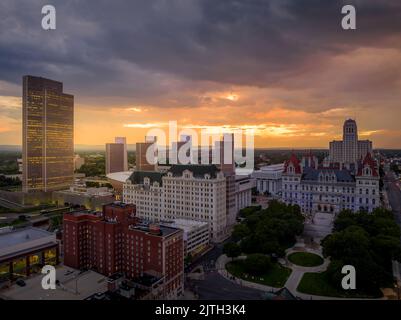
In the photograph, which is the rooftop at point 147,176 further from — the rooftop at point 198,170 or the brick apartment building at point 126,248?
the brick apartment building at point 126,248

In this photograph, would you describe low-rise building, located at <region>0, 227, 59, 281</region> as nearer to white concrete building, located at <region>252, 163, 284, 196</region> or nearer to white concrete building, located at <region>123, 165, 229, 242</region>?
white concrete building, located at <region>123, 165, 229, 242</region>

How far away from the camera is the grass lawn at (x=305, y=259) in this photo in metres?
30.8

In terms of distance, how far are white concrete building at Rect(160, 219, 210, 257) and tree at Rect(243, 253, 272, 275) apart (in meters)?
7.23

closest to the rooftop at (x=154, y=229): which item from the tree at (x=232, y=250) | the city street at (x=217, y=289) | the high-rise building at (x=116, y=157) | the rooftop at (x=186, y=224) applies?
the city street at (x=217, y=289)

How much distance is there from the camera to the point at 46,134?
220ft

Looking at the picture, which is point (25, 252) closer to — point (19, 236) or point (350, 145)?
point (19, 236)

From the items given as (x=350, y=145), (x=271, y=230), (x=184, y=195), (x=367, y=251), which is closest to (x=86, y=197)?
(x=184, y=195)

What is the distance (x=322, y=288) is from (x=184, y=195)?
2081cm

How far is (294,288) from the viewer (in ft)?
84.4

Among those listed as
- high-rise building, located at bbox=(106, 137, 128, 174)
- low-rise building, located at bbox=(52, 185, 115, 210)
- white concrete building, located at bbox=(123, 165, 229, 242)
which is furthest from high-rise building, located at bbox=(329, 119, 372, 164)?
high-rise building, located at bbox=(106, 137, 128, 174)

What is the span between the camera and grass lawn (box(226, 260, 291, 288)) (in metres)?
26.8

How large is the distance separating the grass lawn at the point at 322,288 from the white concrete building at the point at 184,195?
1405cm

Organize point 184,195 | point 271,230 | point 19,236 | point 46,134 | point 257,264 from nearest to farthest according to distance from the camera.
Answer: point 257,264 < point 19,236 < point 271,230 < point 184,195 < point 46,134
